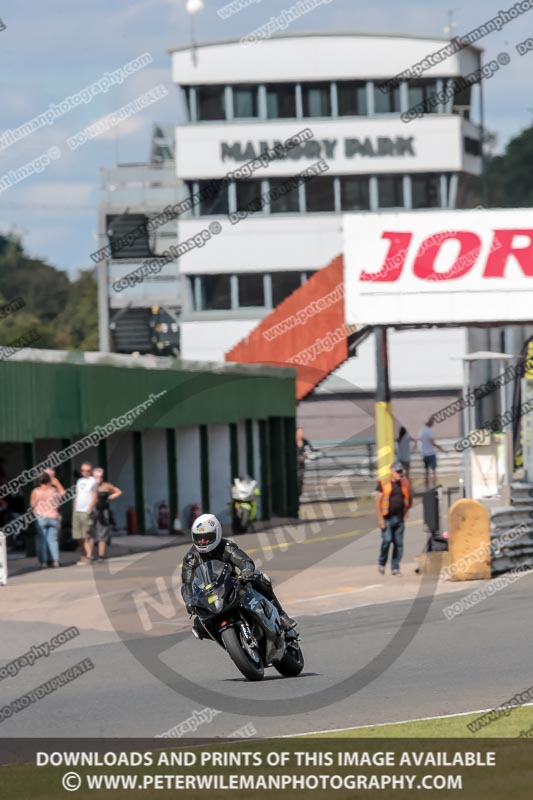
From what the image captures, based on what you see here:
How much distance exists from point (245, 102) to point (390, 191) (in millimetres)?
6752

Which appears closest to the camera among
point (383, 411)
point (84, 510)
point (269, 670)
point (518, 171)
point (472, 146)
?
point (269, 670)

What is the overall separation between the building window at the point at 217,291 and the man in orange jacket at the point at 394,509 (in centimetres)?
4015

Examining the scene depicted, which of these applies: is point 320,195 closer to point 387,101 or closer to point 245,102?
point 387,101

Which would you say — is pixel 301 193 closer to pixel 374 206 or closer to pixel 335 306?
pixel 374 206

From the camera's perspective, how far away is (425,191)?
209 feet

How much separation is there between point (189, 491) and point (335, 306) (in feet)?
18.5

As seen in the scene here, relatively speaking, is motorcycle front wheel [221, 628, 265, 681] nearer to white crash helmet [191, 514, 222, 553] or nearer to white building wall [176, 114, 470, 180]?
white crash helmet [191, 514, 222, 553]

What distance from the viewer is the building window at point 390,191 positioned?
6306 cm

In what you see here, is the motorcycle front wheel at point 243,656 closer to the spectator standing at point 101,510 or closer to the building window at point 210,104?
the spectator standing at point 101,510

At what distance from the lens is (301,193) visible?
2496 inches

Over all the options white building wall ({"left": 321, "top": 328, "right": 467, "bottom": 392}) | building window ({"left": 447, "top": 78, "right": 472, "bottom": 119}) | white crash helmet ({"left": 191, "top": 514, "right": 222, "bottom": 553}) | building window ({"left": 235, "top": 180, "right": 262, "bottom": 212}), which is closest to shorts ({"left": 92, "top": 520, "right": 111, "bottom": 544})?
white crash helmet ({"left": 191, "top": 514, "right": 222, "bottom": 553})

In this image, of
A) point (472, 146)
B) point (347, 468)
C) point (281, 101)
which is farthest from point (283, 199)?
point (347, 468)

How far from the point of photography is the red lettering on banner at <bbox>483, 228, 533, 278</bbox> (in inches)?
1185
